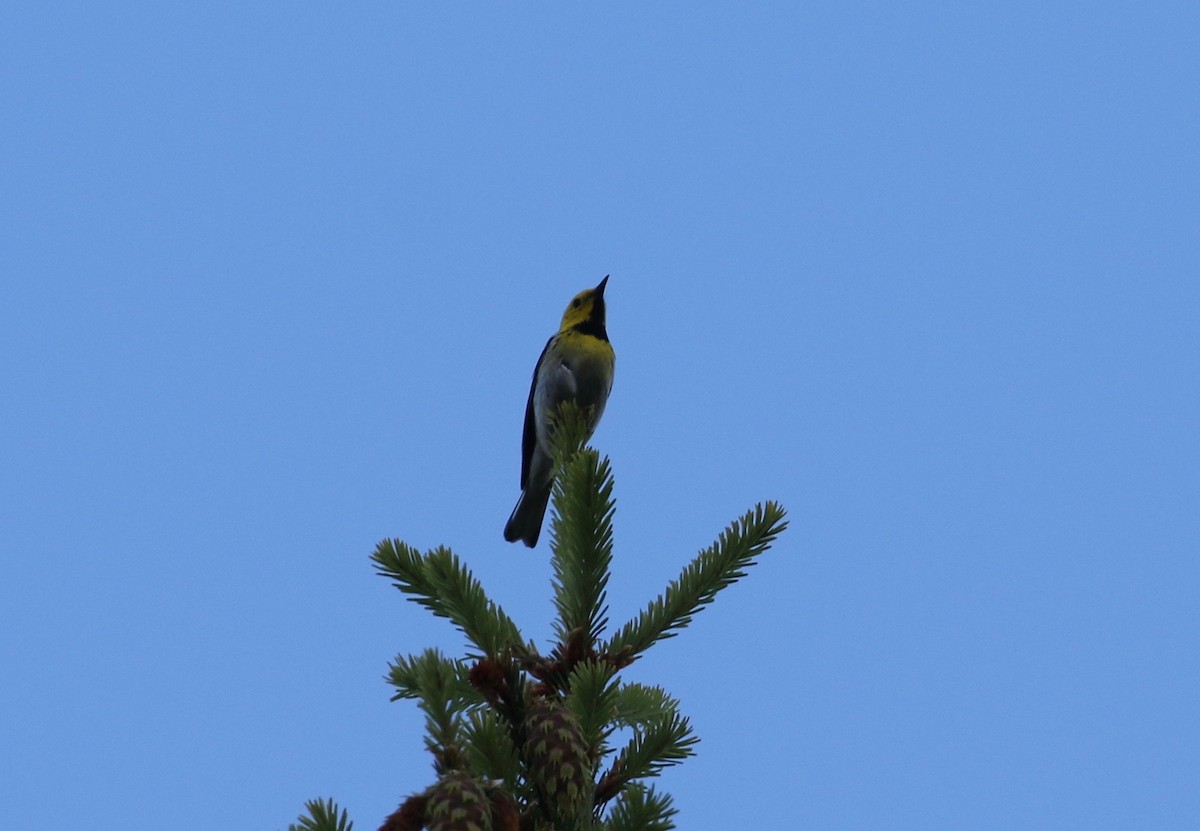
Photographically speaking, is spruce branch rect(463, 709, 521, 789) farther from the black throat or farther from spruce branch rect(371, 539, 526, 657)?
the black throat

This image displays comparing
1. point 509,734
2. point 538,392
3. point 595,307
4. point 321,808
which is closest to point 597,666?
point 509,734

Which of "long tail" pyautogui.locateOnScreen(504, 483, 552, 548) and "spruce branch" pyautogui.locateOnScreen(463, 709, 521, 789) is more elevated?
"long tail" pyautogui.locateOnScreen(504, 483, 552, 548)

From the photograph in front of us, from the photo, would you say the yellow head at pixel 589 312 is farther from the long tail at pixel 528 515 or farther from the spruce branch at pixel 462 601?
the spruce branch at pixel 462 601

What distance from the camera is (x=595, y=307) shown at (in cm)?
903

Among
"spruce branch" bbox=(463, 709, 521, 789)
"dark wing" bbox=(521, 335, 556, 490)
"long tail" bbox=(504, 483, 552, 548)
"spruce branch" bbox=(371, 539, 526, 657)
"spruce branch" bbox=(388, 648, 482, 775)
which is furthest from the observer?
"dark wing" bbox=(521, 335, 556, 490)

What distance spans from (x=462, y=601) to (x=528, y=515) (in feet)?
17.1

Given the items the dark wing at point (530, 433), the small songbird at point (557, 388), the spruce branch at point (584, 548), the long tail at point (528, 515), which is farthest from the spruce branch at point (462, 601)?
the dark wing at point (530, 433)

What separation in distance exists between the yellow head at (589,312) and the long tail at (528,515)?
155 centimetres

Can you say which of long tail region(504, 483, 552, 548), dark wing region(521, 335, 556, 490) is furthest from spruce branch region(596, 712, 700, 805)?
dark wing region(521, 335, 556, 490)

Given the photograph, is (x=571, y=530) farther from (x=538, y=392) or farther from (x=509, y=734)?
(x=538, y=392)

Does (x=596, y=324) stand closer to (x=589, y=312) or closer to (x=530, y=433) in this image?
(x=589, y=312)

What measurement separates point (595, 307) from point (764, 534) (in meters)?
6.27

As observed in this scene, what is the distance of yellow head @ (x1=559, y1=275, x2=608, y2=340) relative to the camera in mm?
8898

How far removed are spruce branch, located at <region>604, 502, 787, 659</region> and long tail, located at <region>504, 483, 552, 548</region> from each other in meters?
4.91
